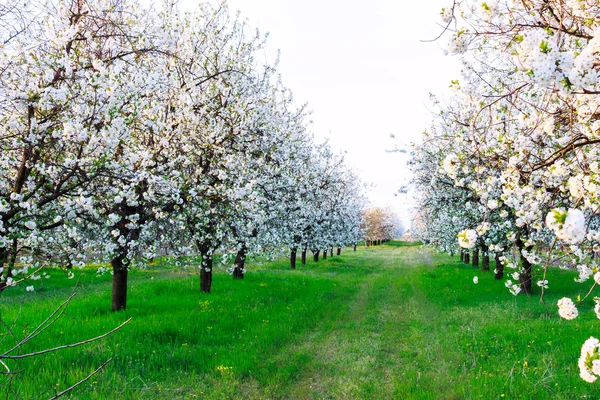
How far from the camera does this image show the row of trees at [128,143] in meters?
7.18

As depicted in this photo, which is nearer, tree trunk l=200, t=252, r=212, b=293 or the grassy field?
the grassy field

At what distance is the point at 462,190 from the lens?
56.0 feet

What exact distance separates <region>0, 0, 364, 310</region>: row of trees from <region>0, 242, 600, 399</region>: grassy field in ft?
5.65

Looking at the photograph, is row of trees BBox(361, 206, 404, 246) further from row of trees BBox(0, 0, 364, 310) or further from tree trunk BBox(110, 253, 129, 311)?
tree trunk BBox(110, 253, 129, 311)

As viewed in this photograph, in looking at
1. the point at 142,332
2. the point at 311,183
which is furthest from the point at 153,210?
the point at 311,183

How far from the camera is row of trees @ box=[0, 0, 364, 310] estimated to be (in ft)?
23.6

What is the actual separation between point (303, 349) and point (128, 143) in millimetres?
6634

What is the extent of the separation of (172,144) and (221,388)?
23.5 ft

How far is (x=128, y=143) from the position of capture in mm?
9703

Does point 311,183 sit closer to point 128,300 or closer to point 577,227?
point 128,300

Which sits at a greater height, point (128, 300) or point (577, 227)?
point (577, 227)

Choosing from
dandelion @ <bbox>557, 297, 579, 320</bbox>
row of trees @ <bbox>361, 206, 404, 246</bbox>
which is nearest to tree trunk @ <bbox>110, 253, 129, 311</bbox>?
dandelion @ <bbox>557, 297, 579, 320</bbox>

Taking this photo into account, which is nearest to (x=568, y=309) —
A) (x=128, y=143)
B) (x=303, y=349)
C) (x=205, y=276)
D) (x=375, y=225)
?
(x=303, y=349)

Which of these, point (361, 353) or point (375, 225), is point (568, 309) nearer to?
point (361, 353)
